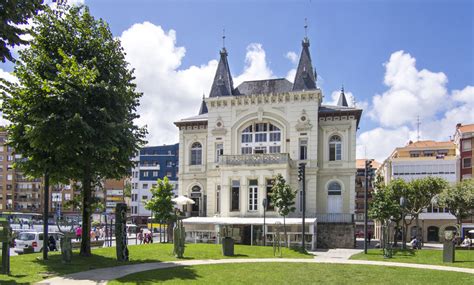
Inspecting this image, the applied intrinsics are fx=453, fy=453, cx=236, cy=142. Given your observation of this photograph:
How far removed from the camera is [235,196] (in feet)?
122

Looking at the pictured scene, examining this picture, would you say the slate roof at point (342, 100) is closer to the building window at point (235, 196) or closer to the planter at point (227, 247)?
the building window at point (235, 196)

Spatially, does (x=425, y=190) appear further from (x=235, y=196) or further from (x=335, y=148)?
(x=235, y=196)

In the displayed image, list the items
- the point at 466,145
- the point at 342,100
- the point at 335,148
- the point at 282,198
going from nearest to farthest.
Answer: the point at 282,198
the point at 335,148
the point at 342,100
the point at 466,145

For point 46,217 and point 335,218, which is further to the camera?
point 335,218

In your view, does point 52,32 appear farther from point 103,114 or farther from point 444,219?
point 444,219

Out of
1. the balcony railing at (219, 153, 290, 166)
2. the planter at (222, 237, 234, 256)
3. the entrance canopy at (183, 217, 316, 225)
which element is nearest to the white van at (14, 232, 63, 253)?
the entrance canopy at (183, 217, 316, 225)

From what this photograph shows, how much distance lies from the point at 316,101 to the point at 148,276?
84.2ft

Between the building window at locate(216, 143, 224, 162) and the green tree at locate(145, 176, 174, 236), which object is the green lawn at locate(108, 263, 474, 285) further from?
the building window at locate(216, 143, 224, 162)

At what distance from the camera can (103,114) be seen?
17797 millimetres

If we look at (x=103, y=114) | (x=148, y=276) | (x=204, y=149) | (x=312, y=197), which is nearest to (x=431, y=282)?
(x=148, y=276)

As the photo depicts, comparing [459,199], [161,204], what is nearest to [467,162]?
[459,199]

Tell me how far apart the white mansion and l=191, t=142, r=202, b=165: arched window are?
956 mm

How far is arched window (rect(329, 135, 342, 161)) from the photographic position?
37625mm

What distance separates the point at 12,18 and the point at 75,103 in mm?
7349
